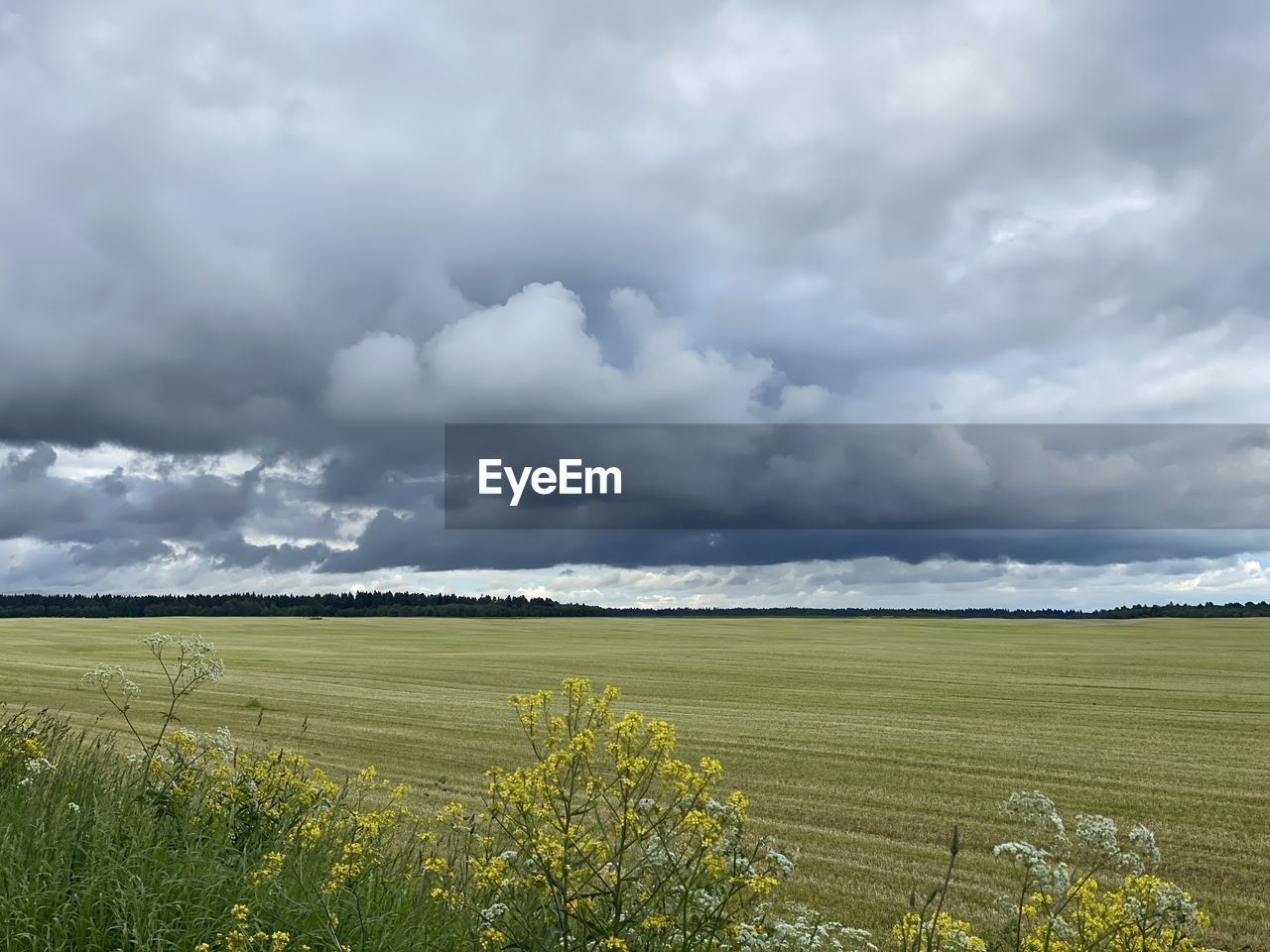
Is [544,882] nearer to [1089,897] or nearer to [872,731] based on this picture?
[1089,897]

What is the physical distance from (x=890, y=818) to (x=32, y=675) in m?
38.9

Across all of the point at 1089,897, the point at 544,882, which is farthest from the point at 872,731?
the point at 544,882

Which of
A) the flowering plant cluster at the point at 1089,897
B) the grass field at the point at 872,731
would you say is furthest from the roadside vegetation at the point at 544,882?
the grass field at the point at 872,731

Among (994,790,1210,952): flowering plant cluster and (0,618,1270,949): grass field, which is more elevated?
(994,790,1210,952): flowering plant cluster

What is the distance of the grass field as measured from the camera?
14.1 m

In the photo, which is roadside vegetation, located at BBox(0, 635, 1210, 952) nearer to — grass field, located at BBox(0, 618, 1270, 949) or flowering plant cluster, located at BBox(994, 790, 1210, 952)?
flowering plant cluster, located at BBox(994, 790, 1210, 952)

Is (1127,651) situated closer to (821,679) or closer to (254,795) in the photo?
(821,679)

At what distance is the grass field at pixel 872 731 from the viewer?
46.3ft

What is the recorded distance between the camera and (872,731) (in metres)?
27.3

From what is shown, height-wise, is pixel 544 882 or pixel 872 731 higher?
pixel 544 882

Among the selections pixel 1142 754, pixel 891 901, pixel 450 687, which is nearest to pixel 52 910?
pixel 891 901

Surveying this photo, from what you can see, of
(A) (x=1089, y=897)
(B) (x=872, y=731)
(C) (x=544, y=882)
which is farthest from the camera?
(B) (x=872, y=731)

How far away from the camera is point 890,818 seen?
16141mm

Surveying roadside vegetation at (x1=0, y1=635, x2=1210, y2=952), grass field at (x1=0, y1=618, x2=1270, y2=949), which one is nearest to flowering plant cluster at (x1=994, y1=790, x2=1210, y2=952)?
roadside vegetation at (x1=0, y1=635, x2=1210, y2=952)
